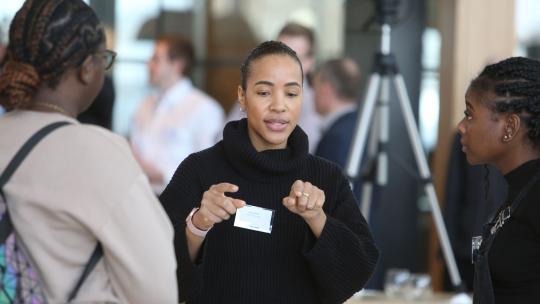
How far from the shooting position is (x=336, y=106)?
5484 millimetres

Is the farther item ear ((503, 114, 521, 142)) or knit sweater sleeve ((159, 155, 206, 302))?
ear ((503, 114, 521, 142))

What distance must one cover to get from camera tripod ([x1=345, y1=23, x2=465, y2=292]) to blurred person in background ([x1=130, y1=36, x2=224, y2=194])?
947mm

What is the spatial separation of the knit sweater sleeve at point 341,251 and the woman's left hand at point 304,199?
12 centimetres

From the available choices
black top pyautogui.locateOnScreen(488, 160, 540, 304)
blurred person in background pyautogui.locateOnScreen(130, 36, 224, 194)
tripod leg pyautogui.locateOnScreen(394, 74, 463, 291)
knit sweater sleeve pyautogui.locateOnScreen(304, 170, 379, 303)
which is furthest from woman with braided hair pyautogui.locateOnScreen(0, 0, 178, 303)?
blurred person in background pyautogui.locateOnScreen(130, 36, 224, 194)

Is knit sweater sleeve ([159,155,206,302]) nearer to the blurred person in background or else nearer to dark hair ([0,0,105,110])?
dark hair ([0,0,105,110])

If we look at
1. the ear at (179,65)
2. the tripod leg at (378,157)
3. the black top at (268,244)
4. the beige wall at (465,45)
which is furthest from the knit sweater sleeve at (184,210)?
the beige wall at (465,45)

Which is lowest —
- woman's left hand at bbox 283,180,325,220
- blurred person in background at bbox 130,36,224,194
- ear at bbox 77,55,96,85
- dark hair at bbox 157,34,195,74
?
blurred person in background at bbox 130,36,224,194

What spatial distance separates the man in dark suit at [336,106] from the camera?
511 cm

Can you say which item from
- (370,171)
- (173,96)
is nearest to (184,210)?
(370,171)

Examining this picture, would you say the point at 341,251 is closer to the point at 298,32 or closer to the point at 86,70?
the point at 86,70

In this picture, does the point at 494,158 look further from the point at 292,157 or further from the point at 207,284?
the point at 207,284

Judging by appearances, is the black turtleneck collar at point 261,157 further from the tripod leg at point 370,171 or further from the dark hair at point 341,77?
the dark hair at point 341,77

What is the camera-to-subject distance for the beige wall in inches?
232

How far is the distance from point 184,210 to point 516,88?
978 mm
